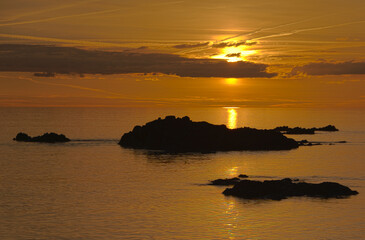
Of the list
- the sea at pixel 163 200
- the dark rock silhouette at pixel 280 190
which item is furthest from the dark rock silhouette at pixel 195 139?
the dark rock silhouette at pixel 280 190

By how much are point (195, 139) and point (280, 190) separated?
7359cm

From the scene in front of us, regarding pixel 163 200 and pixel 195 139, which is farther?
pixel 195 139

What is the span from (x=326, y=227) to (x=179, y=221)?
1400 centimetres

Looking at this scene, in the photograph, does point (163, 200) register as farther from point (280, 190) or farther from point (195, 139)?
point (195, 139)

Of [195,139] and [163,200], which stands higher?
[195,139]

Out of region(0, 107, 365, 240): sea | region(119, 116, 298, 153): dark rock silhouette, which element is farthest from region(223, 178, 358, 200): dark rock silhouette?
region(119, 116, 298, 153): dark rock silhouette

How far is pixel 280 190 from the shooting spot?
71375 millimetres

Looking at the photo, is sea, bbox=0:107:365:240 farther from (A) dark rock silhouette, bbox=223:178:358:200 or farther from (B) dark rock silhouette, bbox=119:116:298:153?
(B) dark rock silhouette, bbox=119:116:298:153

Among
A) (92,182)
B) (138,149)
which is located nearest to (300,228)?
(92,182)

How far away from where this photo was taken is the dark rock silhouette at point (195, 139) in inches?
5640

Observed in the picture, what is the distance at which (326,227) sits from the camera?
56.6m

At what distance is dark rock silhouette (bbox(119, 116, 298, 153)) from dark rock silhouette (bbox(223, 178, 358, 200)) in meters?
69.1

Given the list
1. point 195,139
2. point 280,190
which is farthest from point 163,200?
point 195,139

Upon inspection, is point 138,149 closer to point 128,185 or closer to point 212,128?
point 212,128
